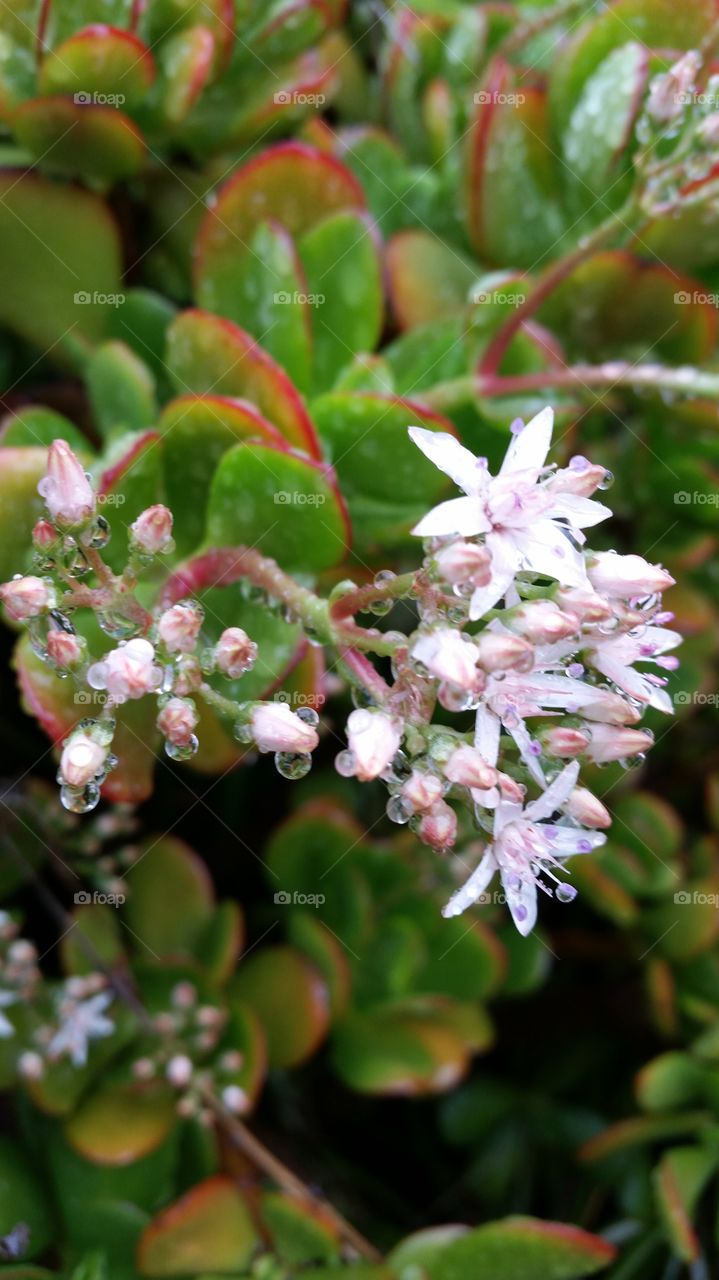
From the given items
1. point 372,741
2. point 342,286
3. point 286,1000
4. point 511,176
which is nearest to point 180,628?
point 372,741

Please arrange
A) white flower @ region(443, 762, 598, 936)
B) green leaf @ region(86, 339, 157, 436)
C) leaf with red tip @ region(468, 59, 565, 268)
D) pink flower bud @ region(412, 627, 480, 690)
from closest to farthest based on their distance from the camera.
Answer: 1. pink flower bud @ region(412, 627, 480, 690)
2. white flower @ region(443, 762, 598, 936)
3. green leaf @ region(86, 339, 157, 436)
4. leaf with red tip @ region(468, 59, 565, 268)

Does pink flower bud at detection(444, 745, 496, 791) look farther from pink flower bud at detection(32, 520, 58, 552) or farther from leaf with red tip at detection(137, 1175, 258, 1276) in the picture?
leaf with red tip at detection(137, 1175, 258, 1276)

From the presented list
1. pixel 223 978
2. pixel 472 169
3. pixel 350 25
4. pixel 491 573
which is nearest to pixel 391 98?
pixel 350 25

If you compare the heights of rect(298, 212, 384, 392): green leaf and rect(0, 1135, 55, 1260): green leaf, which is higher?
rect(298, 212, 384, 392): green leaf

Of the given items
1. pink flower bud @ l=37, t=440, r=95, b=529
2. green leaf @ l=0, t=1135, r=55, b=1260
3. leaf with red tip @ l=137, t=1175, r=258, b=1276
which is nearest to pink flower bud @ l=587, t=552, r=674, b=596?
pink flower bud @ l=37, t=440, r=95, b=529

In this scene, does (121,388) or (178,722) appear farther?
(121,388)

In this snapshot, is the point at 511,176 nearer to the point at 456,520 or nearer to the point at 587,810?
the point at 456,520

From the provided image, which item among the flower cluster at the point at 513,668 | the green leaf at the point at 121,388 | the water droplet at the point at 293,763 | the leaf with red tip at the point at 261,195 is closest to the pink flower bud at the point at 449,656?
the flower cluster at the point at 513,668
